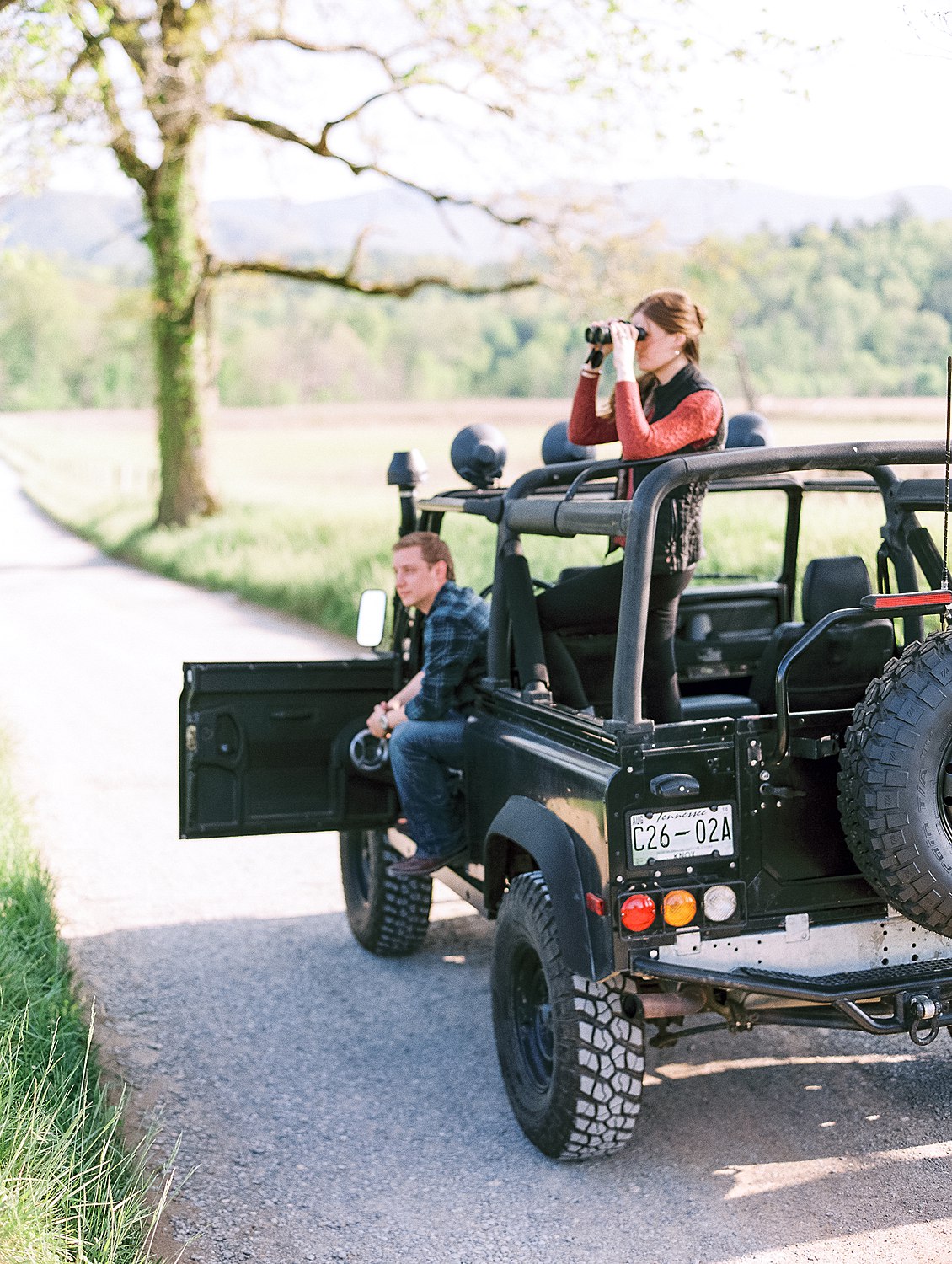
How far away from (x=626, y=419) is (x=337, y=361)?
10853cm

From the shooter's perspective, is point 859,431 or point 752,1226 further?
point 859,431

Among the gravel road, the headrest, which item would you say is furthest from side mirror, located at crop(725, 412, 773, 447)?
the gravel road

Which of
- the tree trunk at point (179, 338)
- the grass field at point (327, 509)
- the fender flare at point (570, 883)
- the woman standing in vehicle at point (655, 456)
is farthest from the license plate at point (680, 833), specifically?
the tree trunk at point (179, 338)

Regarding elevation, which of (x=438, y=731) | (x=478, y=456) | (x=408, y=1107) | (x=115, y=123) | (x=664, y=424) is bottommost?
(x=408, y=1107)

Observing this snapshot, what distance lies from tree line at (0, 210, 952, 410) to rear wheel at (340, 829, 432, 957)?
3114 millimetres

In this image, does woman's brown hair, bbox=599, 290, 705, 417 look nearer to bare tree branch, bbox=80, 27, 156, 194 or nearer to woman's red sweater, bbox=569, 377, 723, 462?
woman's red sweater, bbox=569, 377, 723, 462

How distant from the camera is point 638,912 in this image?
3.66 meters

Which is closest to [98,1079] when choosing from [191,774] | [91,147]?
[191,774]

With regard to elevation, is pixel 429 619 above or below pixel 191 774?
above

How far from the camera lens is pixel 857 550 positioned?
1129 cm

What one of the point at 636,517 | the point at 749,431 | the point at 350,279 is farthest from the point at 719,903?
the point at 350,279

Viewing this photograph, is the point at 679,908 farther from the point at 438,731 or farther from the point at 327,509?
the point at 327,509

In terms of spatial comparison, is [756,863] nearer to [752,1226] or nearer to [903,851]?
[903,851]

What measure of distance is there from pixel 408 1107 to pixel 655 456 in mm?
2143
